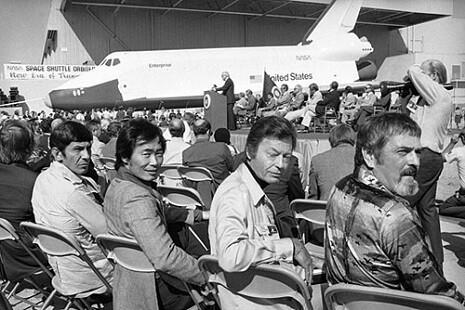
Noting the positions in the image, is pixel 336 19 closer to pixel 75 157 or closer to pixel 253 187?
pixel 75 157

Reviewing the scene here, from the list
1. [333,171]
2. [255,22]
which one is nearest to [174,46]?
[255,22]

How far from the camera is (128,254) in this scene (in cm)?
217

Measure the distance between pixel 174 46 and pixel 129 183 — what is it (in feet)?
107

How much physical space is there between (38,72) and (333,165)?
2562cm

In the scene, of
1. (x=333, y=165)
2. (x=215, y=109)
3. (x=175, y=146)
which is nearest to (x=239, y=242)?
(x=333, y=165)

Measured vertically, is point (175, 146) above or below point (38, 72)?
below

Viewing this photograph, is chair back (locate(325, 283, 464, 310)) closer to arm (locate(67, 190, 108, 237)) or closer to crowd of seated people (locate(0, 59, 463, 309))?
crowd of seated people (locate(0, 59, 463, 309))

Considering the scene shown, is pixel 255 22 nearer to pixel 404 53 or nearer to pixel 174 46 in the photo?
pixel 174 46

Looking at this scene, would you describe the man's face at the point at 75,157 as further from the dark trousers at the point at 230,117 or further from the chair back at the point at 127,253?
the dark trousers at the point at 230,117

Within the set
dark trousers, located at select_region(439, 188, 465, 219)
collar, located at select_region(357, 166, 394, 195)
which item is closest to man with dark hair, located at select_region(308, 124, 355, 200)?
collar, located at select_region(357, 166, 394, 195)

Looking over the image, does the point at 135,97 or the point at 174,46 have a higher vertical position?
the point at 174,46

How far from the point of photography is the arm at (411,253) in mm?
1494

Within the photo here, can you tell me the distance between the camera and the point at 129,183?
88.4 inches

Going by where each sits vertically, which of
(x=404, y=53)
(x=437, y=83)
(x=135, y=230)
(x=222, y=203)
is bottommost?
(x=135, y=230)
